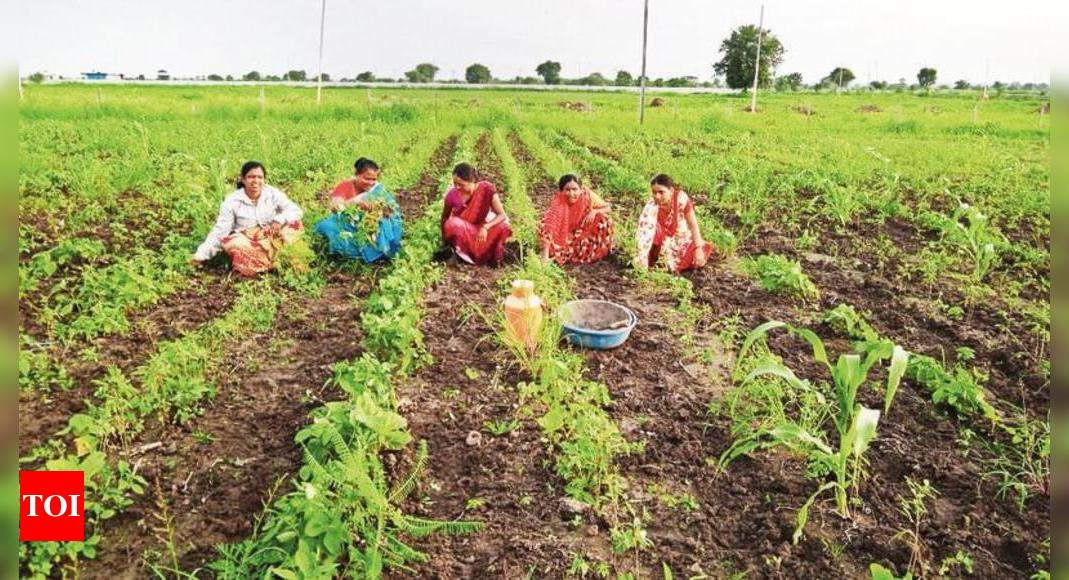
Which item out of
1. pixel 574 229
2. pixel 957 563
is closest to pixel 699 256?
pixel 574 229

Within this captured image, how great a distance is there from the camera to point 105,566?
2.37 m

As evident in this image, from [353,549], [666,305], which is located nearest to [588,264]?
[666,305]

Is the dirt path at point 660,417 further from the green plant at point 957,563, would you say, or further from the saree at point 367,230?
the saree at point 367,230

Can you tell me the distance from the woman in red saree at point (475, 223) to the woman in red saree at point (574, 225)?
1.41 feet

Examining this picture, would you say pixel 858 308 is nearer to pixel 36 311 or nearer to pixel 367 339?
pixel 367 339

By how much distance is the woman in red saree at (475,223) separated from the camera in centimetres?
574

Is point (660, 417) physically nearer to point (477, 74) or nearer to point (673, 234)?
point (673, 234)

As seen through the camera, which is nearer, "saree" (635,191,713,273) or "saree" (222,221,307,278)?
"saree" (222,221,307,278)

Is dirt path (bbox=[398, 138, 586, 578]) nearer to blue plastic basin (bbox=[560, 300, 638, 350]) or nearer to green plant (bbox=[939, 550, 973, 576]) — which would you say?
blue plastic basin (bbox=[560, 300, 638, 350])

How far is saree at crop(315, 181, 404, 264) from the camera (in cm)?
561

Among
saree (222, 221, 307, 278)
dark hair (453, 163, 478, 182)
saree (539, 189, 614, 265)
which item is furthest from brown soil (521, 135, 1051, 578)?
saree (222, 221, 307, 278)

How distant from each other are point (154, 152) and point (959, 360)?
38.4ft

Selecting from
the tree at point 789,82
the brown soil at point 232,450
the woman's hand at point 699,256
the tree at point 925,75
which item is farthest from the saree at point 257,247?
the tree at point 925,75

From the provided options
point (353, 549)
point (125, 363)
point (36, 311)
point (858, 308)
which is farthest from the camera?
point (858, 308)
